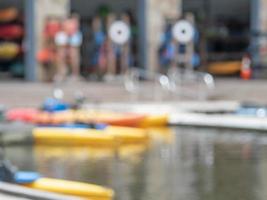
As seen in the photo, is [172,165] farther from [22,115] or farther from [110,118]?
[22,115]

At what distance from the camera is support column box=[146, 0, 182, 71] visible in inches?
1085

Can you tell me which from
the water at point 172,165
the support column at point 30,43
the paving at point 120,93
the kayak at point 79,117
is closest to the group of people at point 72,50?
the support column at point 30,43

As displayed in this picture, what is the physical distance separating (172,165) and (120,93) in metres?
8.85

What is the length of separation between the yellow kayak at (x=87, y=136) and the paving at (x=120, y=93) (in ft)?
15.4

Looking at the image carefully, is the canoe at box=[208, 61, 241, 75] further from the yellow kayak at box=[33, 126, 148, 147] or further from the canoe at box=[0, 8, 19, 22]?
the yellow kayak at box=[33, 126, 148, 147]

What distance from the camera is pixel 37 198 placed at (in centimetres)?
888

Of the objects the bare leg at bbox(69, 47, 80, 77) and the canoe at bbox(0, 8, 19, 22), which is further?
the canoe at bbox(0, 8, 19, 22)

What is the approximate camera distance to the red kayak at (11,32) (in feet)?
88.8

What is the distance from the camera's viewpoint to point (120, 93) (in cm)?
2278

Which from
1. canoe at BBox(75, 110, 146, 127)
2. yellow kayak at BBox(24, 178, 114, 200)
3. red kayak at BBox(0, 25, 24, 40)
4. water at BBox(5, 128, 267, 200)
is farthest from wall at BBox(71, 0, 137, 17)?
yellow kayak at BBox(24, 178, 114, 200)

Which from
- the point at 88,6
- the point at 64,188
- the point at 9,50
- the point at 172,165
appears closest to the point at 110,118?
the point at 172,165

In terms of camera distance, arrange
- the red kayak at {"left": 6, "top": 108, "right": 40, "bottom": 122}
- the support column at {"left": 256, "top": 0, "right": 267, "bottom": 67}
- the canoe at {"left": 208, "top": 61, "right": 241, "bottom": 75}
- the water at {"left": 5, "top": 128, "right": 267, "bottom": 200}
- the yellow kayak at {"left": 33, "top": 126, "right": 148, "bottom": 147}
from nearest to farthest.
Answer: the water at {"left": 5, "top": 128, "right": 267, "bottom": 200} < the yellow kayak at {"left": 33, "top": 126, "right": 148, "bottom": 147} < the red kayak at {"left": 6, "top": 108, "right": 40, "bottom": 122} < the support column at {"left": 256, "top": 0, "right": 267, "bottom": 67} < the canoe at {"left": 208, "top": 61, "right": 241, "bottom": 75}

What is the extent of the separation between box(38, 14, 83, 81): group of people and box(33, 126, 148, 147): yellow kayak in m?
8.21

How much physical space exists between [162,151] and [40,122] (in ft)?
10.2
